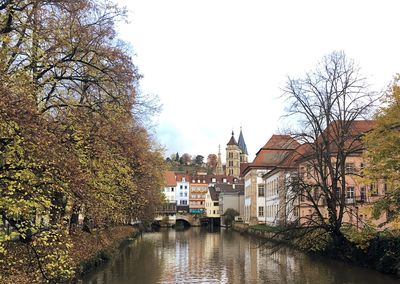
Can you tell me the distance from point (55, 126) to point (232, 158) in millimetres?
145174

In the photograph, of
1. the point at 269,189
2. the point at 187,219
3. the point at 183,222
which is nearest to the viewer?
the point at 269,189

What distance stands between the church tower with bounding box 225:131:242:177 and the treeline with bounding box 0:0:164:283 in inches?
5296

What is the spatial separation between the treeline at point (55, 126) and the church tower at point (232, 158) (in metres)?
135

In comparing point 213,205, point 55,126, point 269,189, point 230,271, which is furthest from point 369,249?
point 213,205

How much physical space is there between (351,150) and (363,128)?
5.68m

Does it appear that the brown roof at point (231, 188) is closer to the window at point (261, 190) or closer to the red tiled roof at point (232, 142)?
the window at point (261, 190)

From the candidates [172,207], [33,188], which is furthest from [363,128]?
[172,207]

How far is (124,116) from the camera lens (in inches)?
765

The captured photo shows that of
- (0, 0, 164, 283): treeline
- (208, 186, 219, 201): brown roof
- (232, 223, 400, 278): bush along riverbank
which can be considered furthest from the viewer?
(208, 186, 219, 201): brown roof

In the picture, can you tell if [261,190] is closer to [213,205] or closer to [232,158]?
[213,205]

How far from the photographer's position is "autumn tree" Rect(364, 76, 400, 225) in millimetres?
20922

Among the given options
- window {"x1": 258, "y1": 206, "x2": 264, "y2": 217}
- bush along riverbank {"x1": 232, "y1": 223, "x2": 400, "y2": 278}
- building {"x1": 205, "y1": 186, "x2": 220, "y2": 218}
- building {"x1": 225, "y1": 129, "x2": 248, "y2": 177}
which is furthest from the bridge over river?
→ bush along riverbank {"x1": 232, "y1": 223, "x2": 400, "y2": 278}

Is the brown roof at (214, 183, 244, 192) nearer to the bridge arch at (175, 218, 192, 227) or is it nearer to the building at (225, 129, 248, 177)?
the bridge arch at (175, 218, 192, 227)

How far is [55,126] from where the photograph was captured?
14.3 metres
